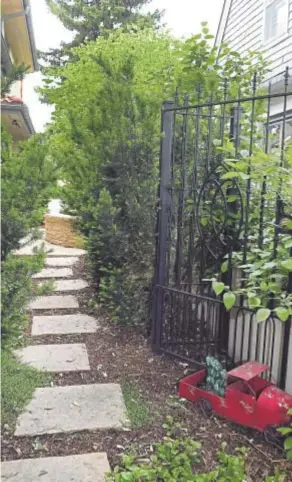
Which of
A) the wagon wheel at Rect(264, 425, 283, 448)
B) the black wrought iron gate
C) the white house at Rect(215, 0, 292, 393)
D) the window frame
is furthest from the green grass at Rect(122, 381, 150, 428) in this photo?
the window frame

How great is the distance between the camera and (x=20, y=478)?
1.72 metres

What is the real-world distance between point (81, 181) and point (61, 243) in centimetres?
318

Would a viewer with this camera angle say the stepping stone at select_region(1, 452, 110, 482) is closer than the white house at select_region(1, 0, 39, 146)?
Yes

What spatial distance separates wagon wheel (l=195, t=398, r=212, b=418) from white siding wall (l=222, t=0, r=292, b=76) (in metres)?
5.65

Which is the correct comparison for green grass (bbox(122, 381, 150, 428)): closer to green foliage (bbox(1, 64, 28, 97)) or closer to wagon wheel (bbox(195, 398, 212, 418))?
wagon wheel (bbox(195, 398, 212, 418))

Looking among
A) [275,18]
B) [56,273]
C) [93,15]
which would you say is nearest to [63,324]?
[56,273]

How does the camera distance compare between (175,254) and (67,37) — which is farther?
(67,37)

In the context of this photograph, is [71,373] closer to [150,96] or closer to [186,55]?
[150,96]

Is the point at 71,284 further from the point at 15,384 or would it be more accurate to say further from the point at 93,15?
the point at 93,15

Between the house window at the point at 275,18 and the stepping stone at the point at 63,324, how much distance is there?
18.8ft

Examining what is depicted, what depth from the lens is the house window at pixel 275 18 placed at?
278 inches

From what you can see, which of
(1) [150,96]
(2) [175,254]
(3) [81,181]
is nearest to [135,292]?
(2) [175,254]

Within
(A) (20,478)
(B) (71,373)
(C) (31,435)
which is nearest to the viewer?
(A) (20,478)

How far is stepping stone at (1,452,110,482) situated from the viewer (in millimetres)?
1726
